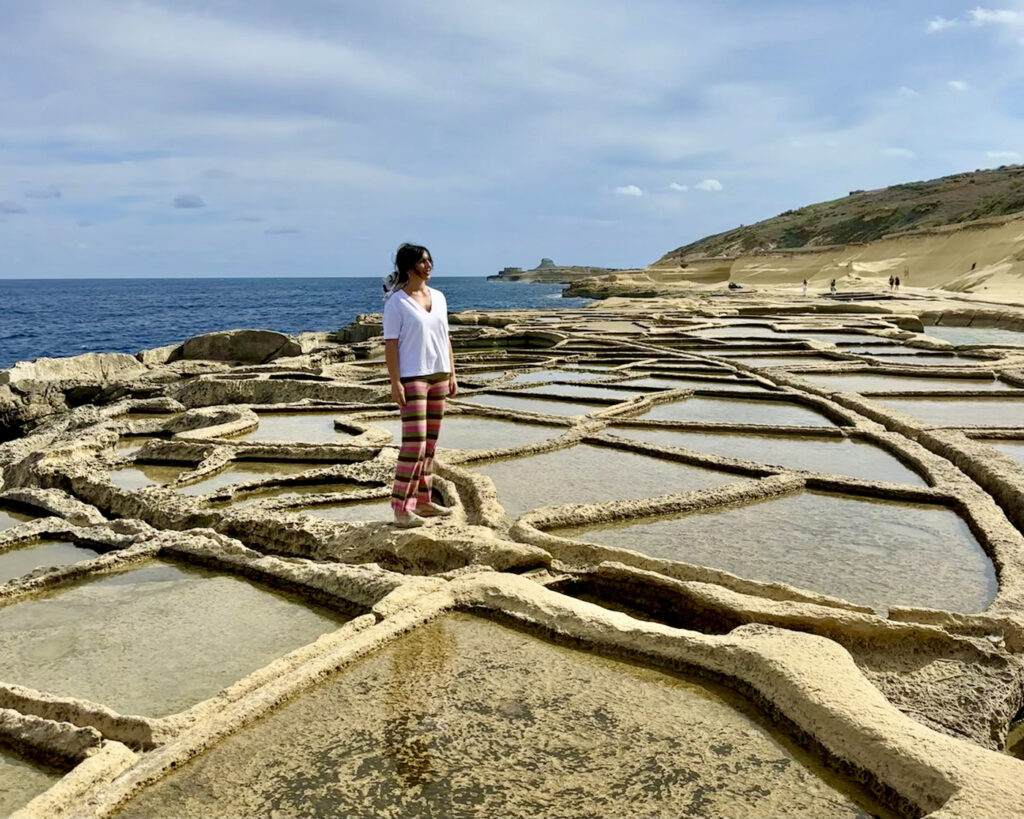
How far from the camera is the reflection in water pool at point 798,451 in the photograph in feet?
22.3

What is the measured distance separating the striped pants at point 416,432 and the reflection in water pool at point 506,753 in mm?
1654

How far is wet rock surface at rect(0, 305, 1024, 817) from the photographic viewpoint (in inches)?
96.4

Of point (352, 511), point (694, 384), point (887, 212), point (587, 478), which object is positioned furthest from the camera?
point (887, 212)

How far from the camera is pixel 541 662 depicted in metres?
3.21

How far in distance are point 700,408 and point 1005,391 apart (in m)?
3.97

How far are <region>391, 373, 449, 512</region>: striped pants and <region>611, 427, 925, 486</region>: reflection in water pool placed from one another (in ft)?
11.0

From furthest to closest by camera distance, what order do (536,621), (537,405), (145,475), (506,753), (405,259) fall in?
(537,405) → (145,475) → (405,259) → (536,621) → (506,753)

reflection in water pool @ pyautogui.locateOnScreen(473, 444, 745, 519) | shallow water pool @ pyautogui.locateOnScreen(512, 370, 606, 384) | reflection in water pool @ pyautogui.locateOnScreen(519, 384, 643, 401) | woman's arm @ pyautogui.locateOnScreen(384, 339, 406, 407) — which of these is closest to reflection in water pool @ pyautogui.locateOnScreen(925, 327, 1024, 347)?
shallow water pool @ pyautogui.locateOnScreen(512, 370, 606, 384)

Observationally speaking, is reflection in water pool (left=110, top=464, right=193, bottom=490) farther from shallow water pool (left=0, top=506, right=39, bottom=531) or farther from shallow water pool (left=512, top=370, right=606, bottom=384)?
shallow water pool (left=512, top=370, right=606, bottom=384)

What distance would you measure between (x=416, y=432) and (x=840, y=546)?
2648mm

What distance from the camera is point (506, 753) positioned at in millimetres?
2574

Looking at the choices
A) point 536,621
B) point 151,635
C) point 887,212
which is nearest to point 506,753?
point 536,621

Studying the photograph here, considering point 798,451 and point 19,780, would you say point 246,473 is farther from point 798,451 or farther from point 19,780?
point 798,451

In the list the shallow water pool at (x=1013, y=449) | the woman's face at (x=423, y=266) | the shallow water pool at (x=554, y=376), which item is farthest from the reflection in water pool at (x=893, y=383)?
the woman's face at (x=423, y=266)
